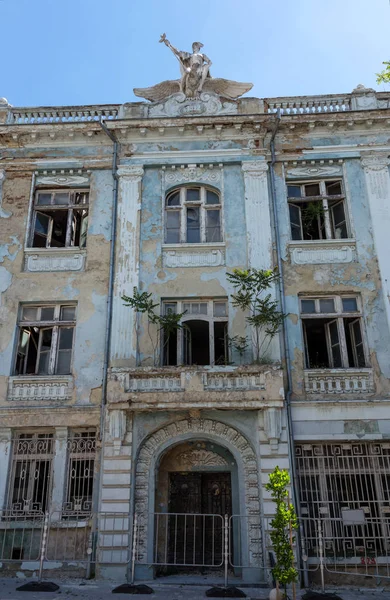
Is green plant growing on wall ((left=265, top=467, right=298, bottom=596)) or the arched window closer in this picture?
green plant growing on wall ((left=265, top=467, right=298, bottom=596))

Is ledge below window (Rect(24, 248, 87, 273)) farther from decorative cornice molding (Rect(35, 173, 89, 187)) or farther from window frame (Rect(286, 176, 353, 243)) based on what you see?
window frame (Rect(286, 176, 353, 243))

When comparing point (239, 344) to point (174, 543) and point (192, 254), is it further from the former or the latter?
point (174, 543)

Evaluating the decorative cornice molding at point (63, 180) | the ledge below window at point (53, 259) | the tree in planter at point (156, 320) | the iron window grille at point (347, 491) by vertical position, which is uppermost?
the decorative cornice molding at point (63, 180)

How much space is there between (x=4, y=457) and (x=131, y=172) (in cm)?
734

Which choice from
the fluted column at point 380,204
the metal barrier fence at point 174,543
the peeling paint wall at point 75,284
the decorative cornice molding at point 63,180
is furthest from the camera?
the decorative cornice molding at point 63,180

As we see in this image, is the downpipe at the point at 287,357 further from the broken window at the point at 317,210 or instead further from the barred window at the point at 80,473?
the barred window at the point at 80,473

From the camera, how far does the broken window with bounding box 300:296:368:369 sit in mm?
12141

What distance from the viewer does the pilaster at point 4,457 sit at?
36.7ft

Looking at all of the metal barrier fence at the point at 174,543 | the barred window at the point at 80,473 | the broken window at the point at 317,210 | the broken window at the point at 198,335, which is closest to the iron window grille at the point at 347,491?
the metal barrier fence at the point at 174,543

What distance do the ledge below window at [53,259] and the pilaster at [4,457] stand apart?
3813 mm

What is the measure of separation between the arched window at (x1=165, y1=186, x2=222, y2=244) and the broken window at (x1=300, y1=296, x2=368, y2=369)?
9.46ft

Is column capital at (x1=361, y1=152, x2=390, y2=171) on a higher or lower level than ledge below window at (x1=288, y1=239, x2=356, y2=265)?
higher

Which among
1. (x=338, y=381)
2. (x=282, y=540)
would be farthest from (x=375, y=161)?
(x=282, y=540)

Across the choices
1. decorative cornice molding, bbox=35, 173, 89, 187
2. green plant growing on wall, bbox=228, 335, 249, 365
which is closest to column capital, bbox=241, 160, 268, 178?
decorative cornice molding, bbox=35, 173, 89, 187
